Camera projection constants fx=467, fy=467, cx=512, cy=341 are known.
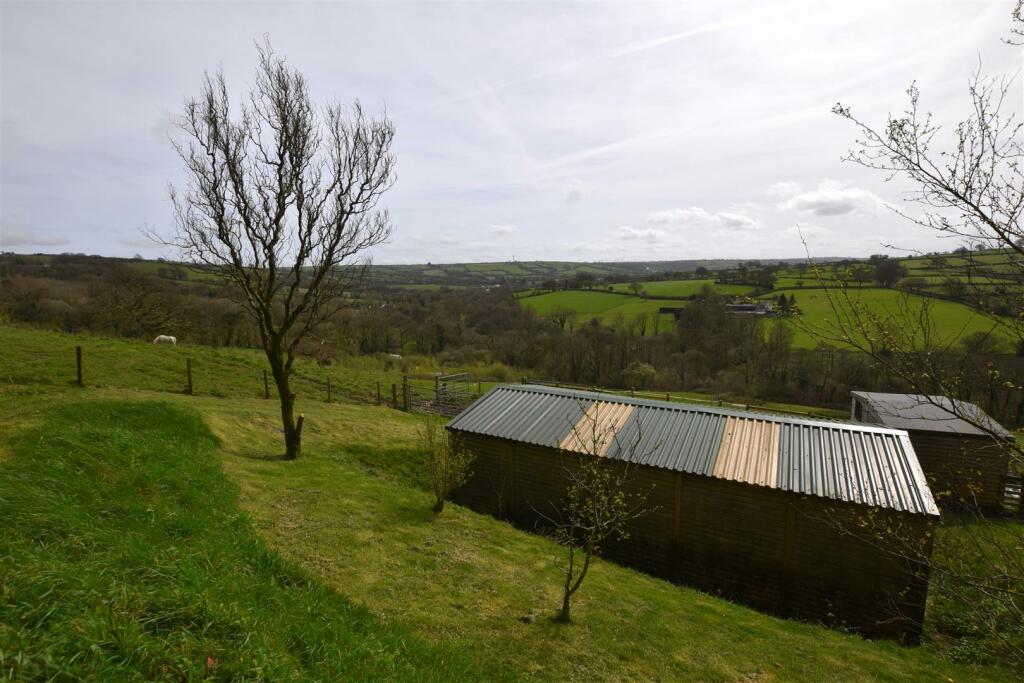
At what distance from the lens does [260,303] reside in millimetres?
12656

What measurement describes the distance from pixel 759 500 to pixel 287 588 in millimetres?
9943

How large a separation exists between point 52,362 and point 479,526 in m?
19.5

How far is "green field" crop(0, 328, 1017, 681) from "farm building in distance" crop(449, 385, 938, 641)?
91 centimetres

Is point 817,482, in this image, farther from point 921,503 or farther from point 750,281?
point 750,281

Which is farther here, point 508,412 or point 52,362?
point 52,362

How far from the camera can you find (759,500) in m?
10.9

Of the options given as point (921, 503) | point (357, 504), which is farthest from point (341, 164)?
point (921, 503)

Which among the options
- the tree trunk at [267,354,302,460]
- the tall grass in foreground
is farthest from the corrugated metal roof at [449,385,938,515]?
the tall grass in foreground

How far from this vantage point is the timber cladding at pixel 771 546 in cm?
988

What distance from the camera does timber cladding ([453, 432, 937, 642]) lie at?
9.88 metres

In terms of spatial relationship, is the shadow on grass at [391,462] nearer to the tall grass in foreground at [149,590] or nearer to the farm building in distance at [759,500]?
the farm building in distance at [759,500]

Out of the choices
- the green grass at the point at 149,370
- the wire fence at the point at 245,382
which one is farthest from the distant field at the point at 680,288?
the green grass at the point at 149,370

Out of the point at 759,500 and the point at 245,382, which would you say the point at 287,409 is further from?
the point at 245,382

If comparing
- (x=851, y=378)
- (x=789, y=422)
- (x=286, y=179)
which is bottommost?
(x=851, y=378)
